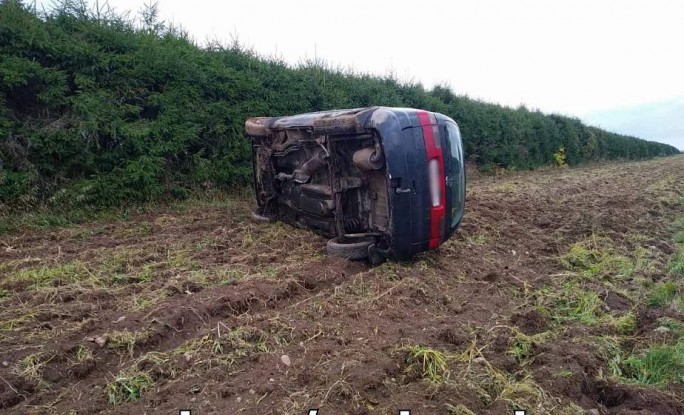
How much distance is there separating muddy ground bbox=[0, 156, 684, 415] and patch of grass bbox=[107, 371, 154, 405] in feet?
0.03

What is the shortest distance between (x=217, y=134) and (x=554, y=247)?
568cm

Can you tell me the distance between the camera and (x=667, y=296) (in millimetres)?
3715

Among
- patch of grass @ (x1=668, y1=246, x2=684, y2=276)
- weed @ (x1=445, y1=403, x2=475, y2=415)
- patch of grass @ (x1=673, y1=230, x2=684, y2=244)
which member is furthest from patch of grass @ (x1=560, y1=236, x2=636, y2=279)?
weed @ (x1=445, y1=403, x2=475, y2=415)

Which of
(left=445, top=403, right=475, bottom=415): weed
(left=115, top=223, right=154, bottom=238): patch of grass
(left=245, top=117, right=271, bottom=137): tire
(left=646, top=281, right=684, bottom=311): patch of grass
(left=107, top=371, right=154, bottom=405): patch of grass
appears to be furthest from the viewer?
(left=245, top=117, right=271, bottom=137): tire

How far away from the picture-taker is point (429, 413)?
6.70 feet

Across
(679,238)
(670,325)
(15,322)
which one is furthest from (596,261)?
(15,322)

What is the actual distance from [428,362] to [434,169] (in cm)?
191

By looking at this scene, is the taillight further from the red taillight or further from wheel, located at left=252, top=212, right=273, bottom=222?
wheel, located at left=252, top=212, right=273, bottom=222

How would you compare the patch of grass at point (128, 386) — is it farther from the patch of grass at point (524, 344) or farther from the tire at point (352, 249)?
the tire at point (352, 249)

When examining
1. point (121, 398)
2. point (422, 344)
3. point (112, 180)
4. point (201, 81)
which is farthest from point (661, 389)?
point (201, 81)

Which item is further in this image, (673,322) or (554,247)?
(554,247)

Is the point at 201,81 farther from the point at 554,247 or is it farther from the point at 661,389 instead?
the point at 661,389

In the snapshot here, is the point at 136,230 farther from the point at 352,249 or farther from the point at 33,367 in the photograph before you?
the point at 33,367

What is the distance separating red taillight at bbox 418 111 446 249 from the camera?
3.94 m
